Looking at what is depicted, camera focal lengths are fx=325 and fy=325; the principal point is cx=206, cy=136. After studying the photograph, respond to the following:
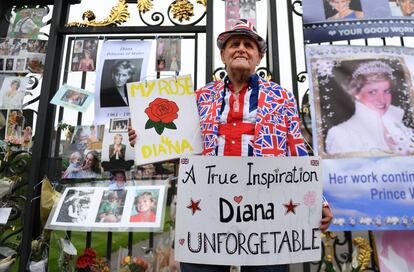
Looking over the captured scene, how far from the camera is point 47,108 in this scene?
2.79m

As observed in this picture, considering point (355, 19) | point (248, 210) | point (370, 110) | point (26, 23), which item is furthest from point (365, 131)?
point (26, 23)

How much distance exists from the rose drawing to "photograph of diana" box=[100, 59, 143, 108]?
33.5 inches

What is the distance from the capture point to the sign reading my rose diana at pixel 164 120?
6.24 feet

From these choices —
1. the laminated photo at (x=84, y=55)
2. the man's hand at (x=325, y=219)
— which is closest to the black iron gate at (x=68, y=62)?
the laminated photo at (x=84, y=55)

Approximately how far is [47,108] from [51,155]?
1.32ft

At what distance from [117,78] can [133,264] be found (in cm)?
156

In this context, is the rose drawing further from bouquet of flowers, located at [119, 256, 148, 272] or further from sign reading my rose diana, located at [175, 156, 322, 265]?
bouquet of flowers, located at [119, 256, 148, 272]

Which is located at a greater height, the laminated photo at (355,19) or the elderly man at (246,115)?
the laminated photo at (355,19)

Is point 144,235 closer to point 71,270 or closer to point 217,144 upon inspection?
point 71,270

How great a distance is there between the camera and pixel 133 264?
251cm

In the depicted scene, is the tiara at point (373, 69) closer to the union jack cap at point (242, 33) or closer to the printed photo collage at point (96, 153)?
the union jack cap at point (242, 33)

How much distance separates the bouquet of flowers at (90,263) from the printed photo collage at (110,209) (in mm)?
208

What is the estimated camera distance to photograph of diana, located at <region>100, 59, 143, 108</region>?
2.81 metres

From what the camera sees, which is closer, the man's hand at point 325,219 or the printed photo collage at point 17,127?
the man's hand at point 325,219
